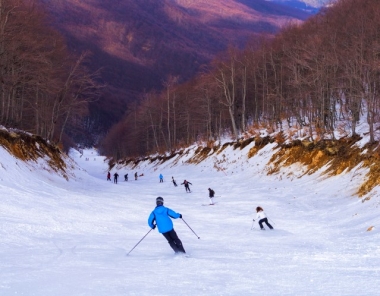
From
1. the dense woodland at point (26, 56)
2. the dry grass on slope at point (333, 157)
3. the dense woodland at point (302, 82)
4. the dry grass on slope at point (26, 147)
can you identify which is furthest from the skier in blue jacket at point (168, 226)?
the dense woodland at point (26, 56)

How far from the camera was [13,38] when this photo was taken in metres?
23.5

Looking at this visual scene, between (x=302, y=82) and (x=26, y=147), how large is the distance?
20550 mm

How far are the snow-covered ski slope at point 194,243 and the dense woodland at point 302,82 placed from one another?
6.87m

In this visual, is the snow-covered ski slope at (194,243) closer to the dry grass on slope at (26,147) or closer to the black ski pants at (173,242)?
the black ski pants at (173,242)

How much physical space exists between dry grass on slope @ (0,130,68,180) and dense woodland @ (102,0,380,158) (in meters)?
17.7

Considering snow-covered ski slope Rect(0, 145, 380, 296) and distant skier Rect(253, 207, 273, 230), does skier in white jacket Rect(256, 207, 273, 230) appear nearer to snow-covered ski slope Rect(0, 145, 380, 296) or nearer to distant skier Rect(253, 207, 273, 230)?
distant skier Rect(253, 207, 273, 230)

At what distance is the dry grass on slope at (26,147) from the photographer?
21.4m

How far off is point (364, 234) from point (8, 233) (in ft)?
32.8

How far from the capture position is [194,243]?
11352mm

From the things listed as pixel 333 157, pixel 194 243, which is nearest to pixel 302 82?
pixel 333 157

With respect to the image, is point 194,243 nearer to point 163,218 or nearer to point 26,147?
Result: point 163,218

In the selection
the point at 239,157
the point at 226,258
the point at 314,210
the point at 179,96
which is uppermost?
the point at 179,96

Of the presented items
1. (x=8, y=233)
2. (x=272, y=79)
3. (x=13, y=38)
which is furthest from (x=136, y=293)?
(x=272, y=79)

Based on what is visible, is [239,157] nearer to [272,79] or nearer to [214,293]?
[272,79]
